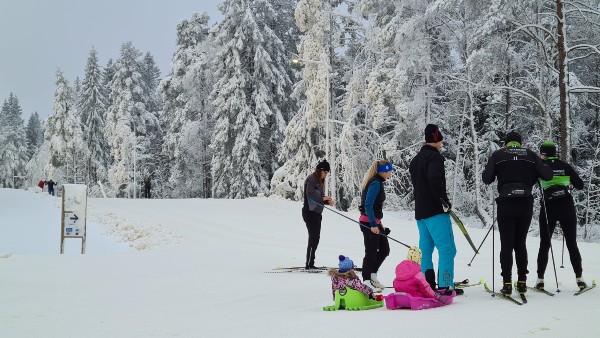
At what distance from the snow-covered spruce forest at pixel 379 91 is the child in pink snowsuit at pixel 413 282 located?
43.2 ft

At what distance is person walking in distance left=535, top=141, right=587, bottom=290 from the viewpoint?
7164 millimetres

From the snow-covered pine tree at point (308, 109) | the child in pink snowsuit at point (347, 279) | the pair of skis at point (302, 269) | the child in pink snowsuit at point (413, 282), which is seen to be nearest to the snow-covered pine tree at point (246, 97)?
the snow-covered pine tree at point (308, 109)

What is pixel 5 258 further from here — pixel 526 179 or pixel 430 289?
pixel 526 179

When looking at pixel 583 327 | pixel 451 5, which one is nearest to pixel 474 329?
pixel 583 327

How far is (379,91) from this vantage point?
2534 cm

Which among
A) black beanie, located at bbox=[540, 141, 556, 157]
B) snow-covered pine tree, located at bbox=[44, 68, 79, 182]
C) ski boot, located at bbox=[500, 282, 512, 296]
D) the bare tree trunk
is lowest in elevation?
ski boot, located at bbox=[500, 282, 512, 296]

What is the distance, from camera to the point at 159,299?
7965 millimetres

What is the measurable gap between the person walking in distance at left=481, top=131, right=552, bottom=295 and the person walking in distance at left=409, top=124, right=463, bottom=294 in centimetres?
60

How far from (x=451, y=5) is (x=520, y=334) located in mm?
18063

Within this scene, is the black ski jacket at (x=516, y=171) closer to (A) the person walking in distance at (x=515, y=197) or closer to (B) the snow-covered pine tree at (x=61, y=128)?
(A) the person walking in distance at (x=515, y=197)

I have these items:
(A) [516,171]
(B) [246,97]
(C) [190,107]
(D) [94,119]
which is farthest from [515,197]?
(D) [94,119]

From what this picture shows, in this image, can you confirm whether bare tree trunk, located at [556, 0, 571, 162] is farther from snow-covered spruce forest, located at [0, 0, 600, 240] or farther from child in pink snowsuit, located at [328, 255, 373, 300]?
child in pink snowsuit, located at [328, 255, 373, 300]

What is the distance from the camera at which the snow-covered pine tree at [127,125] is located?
185ft

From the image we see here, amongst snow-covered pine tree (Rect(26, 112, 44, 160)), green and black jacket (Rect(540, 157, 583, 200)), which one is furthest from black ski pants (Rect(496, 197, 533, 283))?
snow-covered pine tree (Rect(26, 112, 44, 160))
